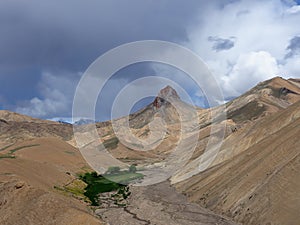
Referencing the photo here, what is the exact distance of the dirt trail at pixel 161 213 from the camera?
45.0 m

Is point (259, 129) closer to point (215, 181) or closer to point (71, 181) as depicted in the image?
point (215, 181)

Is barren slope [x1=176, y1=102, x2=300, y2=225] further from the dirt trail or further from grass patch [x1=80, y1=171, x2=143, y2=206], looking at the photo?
grass patch [x1=80, y1=171, x2=143, y2=206]

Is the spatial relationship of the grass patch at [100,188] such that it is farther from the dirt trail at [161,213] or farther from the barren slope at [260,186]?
the barren slope at [260,186]

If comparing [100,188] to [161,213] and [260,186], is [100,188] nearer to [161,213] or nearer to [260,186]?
[161,213]

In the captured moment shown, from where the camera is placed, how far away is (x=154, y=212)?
52.3m

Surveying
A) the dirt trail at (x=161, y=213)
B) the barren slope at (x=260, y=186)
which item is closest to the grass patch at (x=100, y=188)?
the dirt trail at (x=161, y=213)

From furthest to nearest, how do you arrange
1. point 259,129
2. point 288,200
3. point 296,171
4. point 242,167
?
point 259,129 → point 242,167 → point 296,171 → point 288,200

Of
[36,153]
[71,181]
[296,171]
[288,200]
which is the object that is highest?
[36,153]

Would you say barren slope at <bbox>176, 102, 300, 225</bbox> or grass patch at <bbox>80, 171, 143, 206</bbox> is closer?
barren slope at <bbox>176, 102, 300, 225</bbox>

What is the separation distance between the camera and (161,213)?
51031 mm

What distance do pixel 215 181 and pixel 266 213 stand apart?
74.5 ft

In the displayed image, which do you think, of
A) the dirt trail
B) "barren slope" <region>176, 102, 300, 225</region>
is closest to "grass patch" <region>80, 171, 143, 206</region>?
the dirt trail

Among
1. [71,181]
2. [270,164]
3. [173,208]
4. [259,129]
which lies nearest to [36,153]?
[71,181]

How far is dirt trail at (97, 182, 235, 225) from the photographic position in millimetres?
45031
